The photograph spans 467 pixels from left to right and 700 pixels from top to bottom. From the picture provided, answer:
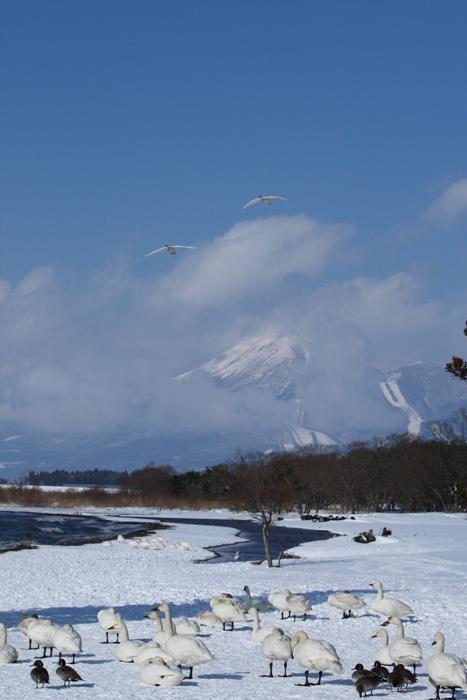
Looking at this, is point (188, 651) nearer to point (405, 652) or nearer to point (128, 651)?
point (128, 651)

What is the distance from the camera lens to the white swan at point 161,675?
49.6ft

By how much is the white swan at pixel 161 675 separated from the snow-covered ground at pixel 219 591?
202 mm

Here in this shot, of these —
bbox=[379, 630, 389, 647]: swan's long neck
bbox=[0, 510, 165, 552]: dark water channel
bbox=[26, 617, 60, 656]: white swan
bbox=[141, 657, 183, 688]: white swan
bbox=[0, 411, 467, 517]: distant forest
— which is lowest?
bbox=[141, 657, 183, 688]: white swan

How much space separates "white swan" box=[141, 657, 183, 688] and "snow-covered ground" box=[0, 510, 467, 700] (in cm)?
20

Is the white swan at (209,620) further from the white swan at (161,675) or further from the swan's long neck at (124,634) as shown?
the white swan at (161,675)

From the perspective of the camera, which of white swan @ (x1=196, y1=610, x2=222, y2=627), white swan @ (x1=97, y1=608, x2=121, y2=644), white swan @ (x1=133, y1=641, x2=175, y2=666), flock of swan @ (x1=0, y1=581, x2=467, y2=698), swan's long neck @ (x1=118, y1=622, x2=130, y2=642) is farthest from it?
white swan @ (x1=196, y1=610, x2=222, y2=627)

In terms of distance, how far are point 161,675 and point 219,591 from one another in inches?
510

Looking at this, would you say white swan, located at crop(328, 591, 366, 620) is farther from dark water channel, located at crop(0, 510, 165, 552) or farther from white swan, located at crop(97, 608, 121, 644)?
dark water channel, located at crop(0, 510, 165, 552)

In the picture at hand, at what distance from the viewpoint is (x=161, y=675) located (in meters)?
15.1

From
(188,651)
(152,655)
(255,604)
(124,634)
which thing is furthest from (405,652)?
(255,604)

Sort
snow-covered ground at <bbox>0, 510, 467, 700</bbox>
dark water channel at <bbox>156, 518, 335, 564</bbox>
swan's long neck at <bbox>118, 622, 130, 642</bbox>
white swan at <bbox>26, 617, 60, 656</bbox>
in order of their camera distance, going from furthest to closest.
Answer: dark water channel at <bbox>156, 518, 335, 564</bbox> < swan's long neck at <bbox>118, 622, 130, 642</bbox> < white swan at <bbox>26, 617, 60, 656</bbox> < snow-covered ground at <bbox>0, 510, 467, 700</bbox>

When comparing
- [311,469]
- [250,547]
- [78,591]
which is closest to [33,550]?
[250,547]

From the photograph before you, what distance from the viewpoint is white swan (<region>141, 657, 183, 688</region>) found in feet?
49.6

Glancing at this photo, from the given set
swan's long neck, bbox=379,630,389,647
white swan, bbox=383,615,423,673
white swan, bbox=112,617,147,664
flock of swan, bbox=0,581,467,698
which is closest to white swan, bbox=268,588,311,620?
flock of swan, bbox=0,581,467,698
